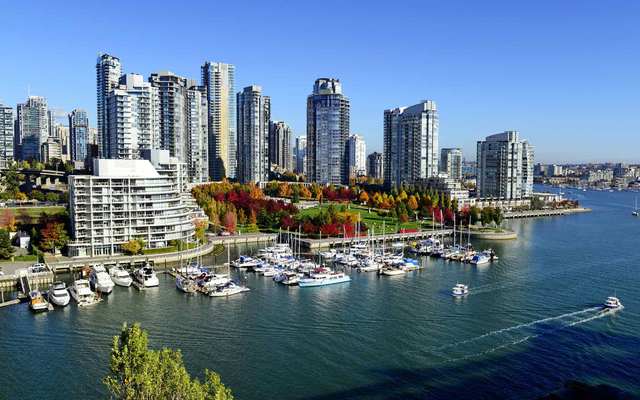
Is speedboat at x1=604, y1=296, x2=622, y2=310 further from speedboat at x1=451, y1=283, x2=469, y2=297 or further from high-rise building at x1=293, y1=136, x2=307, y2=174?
high-rise building at x1=293, y1=136, x2=307, y2=174

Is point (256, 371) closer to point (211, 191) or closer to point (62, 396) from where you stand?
point (62, 396)

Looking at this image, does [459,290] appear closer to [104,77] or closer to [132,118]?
[132,118]

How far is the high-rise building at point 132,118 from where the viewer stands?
5375 centimetres

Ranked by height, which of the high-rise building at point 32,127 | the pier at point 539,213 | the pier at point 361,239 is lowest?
the pier at point 361,239

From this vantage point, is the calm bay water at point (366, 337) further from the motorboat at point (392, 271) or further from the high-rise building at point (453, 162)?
the high-rise building at point (453, 162)

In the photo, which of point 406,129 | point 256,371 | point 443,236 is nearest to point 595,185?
point 406,129

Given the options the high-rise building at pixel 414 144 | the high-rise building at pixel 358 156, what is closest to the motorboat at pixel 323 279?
the high-rise building at pixel 414 144

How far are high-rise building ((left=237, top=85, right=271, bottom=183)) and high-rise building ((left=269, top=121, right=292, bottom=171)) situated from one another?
120 ft

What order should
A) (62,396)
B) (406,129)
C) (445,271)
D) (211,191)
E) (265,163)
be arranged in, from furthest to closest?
(265,163), (406,129), (211,191), (445,271), (62,396)

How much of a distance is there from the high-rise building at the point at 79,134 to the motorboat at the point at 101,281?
7043cm

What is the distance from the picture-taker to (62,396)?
51.5 ft

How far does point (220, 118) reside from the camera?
92.0 metres

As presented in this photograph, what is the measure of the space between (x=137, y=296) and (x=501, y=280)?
1905 centimetres

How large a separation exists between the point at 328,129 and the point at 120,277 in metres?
61.7
